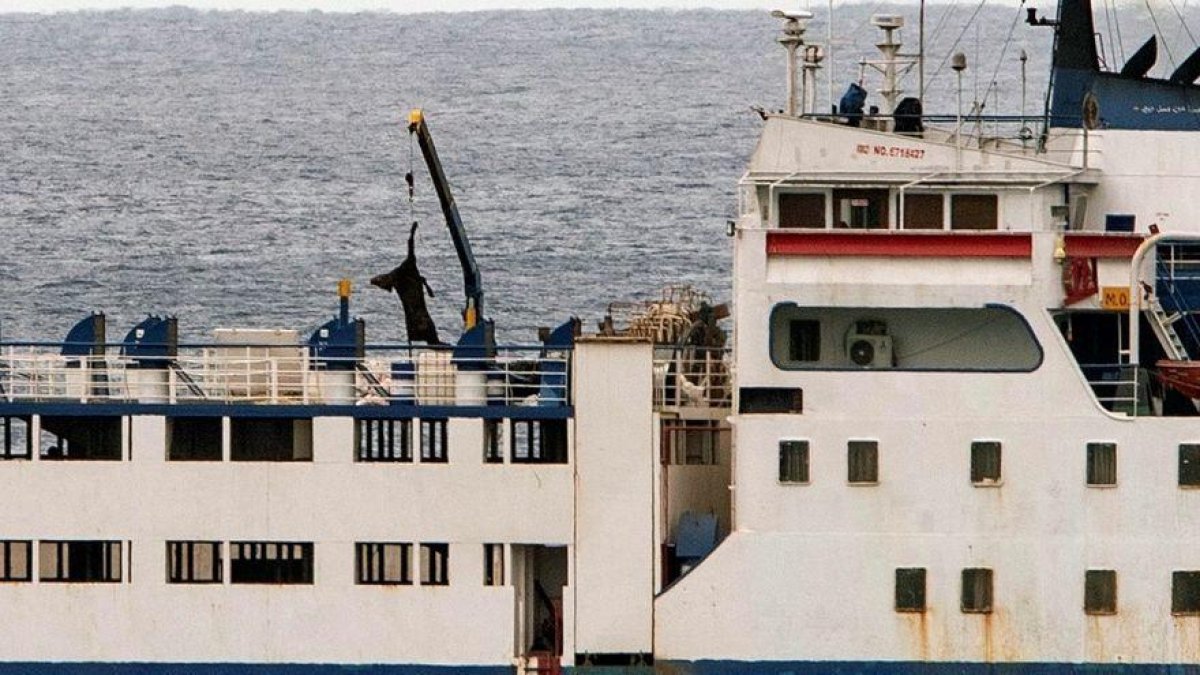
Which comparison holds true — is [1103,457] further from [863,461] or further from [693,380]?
[693,380]

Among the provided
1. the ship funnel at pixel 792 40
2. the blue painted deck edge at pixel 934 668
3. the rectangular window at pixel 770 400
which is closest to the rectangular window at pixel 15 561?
the blue painted deck edge at pixel 934 668

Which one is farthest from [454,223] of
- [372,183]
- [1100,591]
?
[372,183]

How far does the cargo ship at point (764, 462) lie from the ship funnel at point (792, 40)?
0.16ft

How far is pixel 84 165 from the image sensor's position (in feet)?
456

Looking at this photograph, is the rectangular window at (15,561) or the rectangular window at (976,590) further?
the rectangular window at (15,561)

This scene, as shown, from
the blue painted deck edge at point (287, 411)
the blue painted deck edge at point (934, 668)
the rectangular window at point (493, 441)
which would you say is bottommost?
the blue painted deck edge at point (934, 668)

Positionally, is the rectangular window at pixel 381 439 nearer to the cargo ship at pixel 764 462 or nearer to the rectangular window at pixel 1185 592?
the cargo ship at pixel 764 462

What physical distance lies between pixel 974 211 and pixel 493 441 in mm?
6613

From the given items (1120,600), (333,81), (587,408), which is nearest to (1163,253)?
(1120,600)

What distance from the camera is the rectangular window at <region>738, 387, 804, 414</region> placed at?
37.0 meters

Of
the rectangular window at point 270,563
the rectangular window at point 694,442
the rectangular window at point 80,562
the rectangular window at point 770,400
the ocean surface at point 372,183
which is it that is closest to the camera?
the rectangular window at point 770,400

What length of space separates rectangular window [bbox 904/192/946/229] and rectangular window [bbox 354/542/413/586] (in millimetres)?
7407

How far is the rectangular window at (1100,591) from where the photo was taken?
36.9 metres

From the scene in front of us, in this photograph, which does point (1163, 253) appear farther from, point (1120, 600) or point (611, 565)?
point (611, 565)
